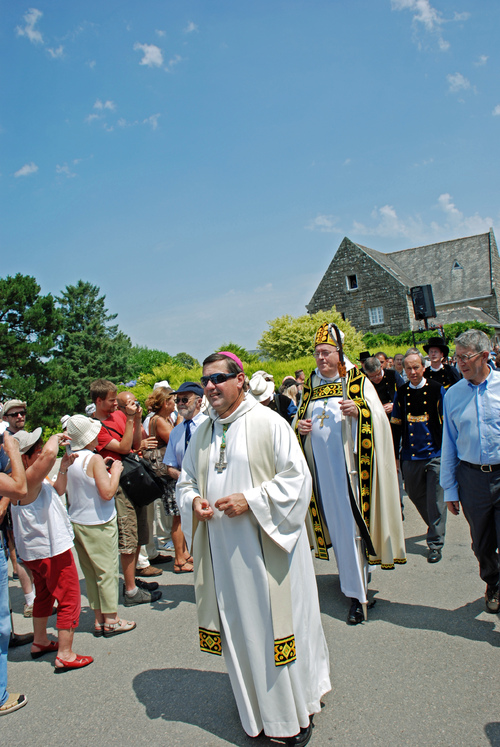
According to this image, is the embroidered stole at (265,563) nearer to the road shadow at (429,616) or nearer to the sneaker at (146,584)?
the road shadow at (429,616)

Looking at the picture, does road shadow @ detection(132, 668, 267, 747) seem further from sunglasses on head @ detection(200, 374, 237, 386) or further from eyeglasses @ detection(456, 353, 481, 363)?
eyeglasses @ detection(456, 353, 481, 363)

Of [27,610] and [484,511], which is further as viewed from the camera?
[27,610]

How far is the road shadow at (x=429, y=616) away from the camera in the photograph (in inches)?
151

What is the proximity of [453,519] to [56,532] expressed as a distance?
5066 millimetres

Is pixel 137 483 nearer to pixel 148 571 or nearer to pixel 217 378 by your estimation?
pixel 148 571

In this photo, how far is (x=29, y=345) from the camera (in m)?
33.8

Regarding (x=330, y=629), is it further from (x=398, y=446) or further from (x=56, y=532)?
(x=398, y=446)

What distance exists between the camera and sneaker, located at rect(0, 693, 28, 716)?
343 cm

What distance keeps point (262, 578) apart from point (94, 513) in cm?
204

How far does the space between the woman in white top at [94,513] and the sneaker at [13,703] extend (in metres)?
0.98

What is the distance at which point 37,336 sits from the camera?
35.8 m

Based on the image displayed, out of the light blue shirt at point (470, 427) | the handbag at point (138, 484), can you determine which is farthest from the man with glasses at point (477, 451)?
the handbag at point (138, 484)

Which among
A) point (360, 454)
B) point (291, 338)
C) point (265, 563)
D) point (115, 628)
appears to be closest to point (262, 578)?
point (265, 563)

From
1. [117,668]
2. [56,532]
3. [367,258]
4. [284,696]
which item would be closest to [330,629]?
[284,696]
